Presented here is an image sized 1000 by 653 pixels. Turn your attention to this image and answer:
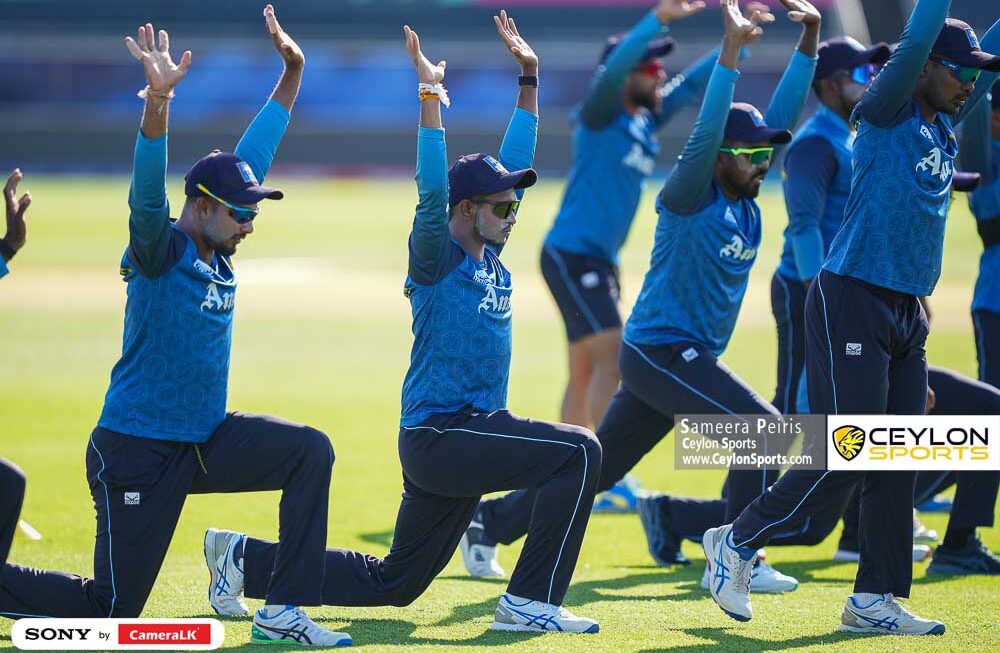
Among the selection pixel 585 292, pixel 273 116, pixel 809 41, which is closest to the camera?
pixel 273 116

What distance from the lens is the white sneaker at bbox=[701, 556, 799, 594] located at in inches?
268

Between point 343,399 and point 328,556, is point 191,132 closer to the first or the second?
point 343,399

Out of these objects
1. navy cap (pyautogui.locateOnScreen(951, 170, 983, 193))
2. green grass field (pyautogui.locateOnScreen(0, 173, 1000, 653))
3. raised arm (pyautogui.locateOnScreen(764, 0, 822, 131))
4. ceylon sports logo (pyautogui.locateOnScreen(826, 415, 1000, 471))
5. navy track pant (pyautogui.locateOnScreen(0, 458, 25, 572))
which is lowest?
green grass field (pyautogui.locateOnScreen(0, 173, 1000, 653))

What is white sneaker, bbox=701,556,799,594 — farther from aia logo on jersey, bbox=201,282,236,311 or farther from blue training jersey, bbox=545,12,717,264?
blue training jersey, bbox=545,12,717,264

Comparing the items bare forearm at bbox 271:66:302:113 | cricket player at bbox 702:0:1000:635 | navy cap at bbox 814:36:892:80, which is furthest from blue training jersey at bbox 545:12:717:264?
cricket player at bbox 702:0:1000:635

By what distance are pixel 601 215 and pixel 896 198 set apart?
3.95 m

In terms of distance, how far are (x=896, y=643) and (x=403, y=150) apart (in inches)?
1578

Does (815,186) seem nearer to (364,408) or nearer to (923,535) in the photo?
(923,535)

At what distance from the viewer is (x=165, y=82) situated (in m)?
5.26

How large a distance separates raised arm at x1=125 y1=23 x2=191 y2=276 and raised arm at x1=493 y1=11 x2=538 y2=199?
1716 mm

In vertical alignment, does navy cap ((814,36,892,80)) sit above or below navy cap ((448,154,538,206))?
above

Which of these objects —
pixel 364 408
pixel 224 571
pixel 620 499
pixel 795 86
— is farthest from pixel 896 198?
pixel 364 408

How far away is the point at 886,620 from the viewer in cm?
578

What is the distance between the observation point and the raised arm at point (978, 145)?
23.8 ft
